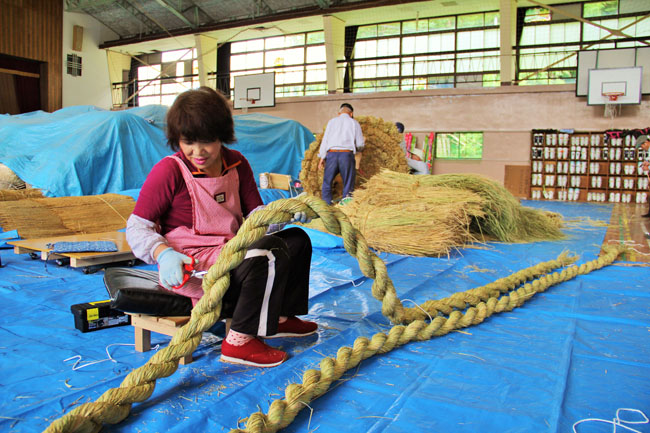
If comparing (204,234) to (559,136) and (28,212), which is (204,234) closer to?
(28,212)

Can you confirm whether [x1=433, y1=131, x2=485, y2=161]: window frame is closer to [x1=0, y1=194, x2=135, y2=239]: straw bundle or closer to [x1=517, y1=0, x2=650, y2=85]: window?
[x1=517, y1=0, x2=650, y2=85]: window

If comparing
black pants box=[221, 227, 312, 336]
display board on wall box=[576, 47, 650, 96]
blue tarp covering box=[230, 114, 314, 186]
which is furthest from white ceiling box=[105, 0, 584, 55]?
black pants box=[221, 227, 312, 336]

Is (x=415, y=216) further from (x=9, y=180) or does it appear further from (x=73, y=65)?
(x=73, y=65)

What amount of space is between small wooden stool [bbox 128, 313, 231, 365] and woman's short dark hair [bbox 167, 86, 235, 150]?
615 mm

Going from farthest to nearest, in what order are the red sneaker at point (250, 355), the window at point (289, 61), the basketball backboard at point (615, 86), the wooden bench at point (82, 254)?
the window at point (289, 61), the basketball backboard at point (615, 86), the wooden bench at point (82, 254), the red sneaker at point (250, 355)

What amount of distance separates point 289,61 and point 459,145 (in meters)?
5.99

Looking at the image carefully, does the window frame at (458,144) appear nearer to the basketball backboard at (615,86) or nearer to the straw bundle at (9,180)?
the basketball backboard at (615,86)

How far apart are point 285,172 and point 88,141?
3645mm

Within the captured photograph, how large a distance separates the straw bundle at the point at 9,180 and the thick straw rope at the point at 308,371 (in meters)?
5.08

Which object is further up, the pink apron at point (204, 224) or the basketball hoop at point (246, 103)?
the basketball hoop at point (246, 103)

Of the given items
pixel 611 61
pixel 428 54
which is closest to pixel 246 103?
pixel 428 54

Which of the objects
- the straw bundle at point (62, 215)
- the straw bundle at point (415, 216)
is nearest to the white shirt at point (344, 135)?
the straw bundle at point (415, 216)

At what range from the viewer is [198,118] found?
156 cm

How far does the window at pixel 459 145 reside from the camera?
37.9 feet
